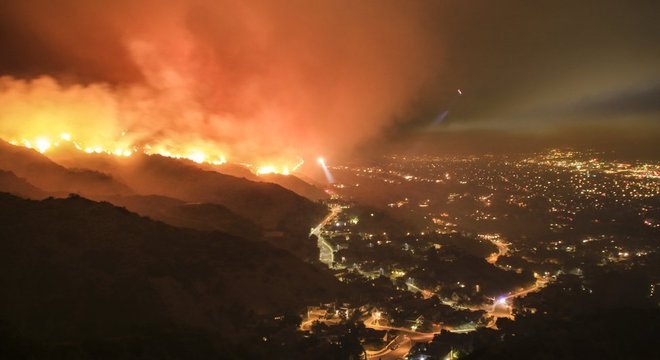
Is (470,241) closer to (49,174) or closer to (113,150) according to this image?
(113,150)

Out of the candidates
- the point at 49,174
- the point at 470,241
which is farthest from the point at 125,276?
the point at 470,241

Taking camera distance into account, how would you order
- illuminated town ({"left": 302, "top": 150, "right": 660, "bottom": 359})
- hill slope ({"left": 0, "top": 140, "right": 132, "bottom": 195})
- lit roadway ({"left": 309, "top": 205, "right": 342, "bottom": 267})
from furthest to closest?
lit roadway ({"left": 309, "top": 205, "right": 342, "bottom": 267}) < hill slope ({"left": 0, "top": 140, "right": 132, "bottom": 195}) < illuminated town ({"left": 302, "top": 150, "right": 660, "bottom": 359})

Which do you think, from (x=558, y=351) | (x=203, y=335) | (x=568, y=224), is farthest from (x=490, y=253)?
(x=203, y=335)

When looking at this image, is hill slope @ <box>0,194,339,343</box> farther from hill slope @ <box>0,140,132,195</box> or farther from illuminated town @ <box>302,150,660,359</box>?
hill slope @ <box>0,140,132,195</box>

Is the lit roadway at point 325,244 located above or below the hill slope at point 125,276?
above

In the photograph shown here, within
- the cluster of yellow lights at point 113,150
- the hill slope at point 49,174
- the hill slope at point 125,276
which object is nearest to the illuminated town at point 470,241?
the hill slope at point 125,276

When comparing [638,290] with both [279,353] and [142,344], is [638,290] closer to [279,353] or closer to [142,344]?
[279,353]

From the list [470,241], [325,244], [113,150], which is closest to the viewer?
[325,244]

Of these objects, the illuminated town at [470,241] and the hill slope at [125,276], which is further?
the illuminated town at [470,241]

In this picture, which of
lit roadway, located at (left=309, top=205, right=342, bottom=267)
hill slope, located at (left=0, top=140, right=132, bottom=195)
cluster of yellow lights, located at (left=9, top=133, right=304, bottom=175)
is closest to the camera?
hill slope, located at (left=0, top=140, right=132, bottom=195)

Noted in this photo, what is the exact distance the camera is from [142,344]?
13.8 metres

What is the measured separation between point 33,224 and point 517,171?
83.3m

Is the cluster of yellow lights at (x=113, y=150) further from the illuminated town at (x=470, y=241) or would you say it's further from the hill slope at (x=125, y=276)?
the hill slope at (x=125, y=276)

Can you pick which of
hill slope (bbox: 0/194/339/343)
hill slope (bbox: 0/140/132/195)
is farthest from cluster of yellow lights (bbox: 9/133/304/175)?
hill slope (bbox: 0/194/339/343)
